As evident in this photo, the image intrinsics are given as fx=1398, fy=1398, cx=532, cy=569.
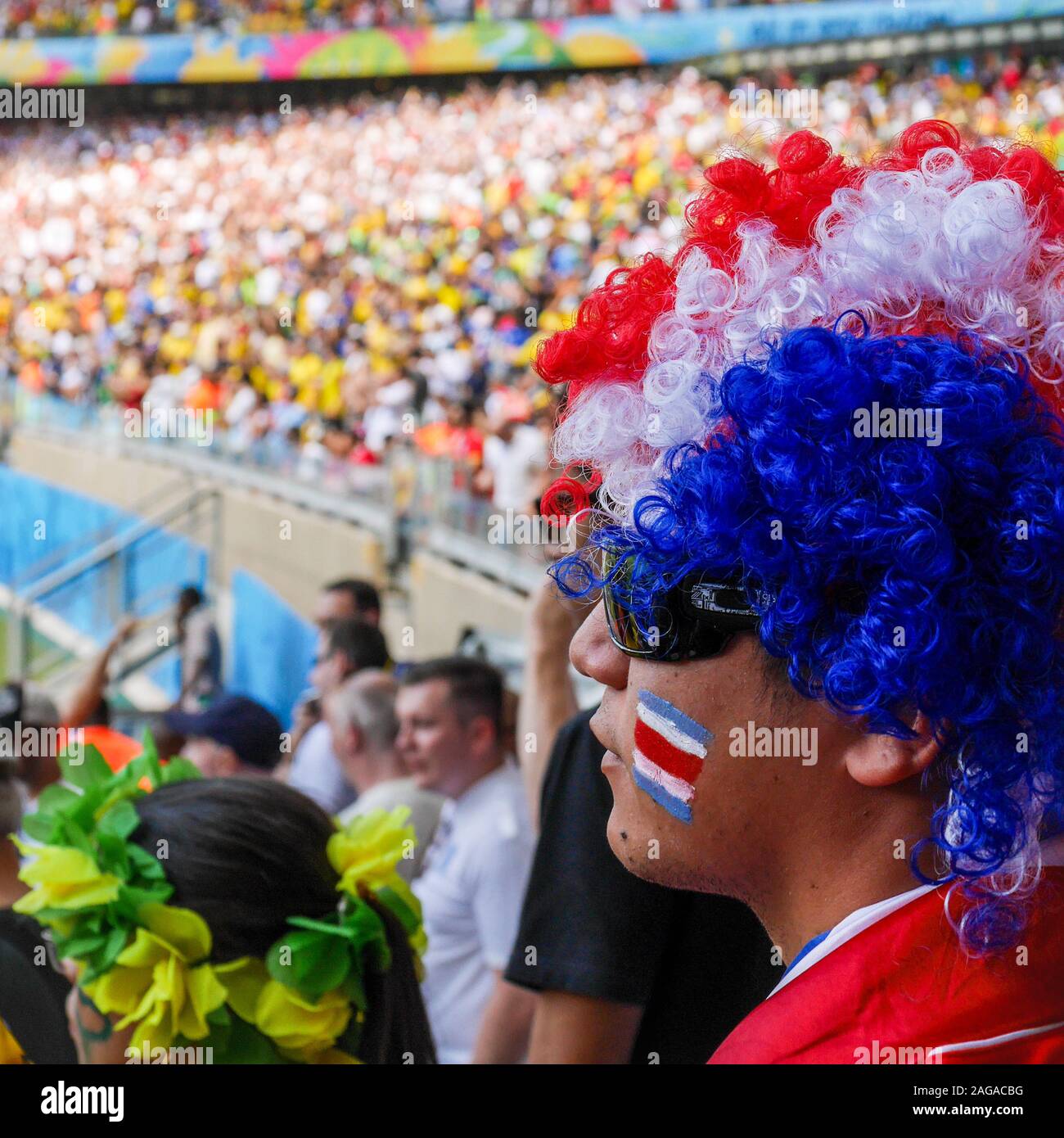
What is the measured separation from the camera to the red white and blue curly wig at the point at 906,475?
1.01 metres

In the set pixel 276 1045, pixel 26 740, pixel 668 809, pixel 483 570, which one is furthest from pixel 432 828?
pixel 483 570

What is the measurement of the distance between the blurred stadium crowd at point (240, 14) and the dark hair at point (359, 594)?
16.8m

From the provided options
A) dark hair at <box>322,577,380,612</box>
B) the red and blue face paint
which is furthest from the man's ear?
dark hair at <box>322,577,380,612</box>

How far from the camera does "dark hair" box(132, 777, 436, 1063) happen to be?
62.3 inches

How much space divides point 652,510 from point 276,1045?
846 mm

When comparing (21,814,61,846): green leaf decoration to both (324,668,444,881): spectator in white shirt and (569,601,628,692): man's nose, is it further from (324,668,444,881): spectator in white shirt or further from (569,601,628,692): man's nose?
(324,668,444,881): spectator in white shirt

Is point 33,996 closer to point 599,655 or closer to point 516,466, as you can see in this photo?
point 599,655

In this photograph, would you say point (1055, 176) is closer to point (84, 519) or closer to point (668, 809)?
point (668, 809)

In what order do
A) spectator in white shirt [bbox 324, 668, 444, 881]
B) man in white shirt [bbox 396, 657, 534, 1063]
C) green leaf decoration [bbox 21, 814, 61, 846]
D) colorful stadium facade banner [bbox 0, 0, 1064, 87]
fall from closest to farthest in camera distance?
green leaf decoration [bbox 21, 814, 61, 846] < man in white shirt [bbox 396, 657, 534, 1063] < spectator in white shirt [bbox 324, 668, 444, 881] < colorful stadium facade banner [bbox 0, 0, 1064, 87]

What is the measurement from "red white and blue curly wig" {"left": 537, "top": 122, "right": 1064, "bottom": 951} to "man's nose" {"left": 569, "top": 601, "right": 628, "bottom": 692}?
0.09m

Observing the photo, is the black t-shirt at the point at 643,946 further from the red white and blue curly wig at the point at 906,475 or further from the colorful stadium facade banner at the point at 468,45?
the colorful stadium facade banner at the point at 468,45

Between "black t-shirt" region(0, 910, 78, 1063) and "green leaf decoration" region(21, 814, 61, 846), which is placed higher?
"green leaf decoration" region(21, 814, 61, 846)

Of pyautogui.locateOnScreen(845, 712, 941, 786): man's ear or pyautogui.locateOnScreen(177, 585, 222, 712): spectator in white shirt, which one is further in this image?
pyautogui.locateOnScreen(177, 585, 222, 712): spectator in white shirt

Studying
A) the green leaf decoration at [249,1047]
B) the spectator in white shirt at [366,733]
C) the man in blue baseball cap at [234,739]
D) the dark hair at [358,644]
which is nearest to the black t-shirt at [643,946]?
the green leaf decoration at [249,1047]
